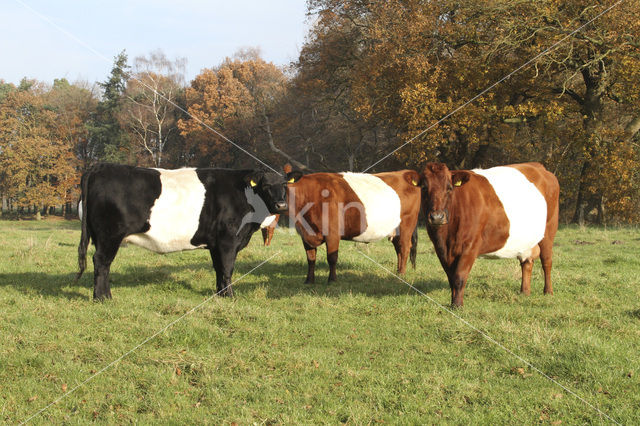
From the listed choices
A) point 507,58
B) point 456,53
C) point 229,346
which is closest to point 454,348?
point 229,346

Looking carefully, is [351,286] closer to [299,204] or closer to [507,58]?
[299,204]

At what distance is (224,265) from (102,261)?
1.70m

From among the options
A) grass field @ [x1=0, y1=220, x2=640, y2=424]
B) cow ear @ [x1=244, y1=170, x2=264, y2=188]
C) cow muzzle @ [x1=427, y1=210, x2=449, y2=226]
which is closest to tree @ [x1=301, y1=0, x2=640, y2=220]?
grass field @ [x1=0, y1=220, x2=640, y2=424]

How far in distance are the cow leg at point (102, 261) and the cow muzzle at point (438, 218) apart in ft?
14.1

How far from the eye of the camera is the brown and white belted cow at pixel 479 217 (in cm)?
671

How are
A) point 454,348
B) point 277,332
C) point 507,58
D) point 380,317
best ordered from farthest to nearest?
point 507,58
point 380,317
point 277,332
point 454,348

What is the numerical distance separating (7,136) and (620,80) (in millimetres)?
47007

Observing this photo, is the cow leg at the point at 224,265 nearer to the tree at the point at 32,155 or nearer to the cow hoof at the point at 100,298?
the cow hoof at the point at 100,298

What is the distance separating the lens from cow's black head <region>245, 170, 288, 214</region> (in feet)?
26.6

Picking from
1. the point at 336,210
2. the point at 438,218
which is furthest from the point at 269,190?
the point at 438,218

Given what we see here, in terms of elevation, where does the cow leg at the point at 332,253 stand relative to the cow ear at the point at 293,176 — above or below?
below

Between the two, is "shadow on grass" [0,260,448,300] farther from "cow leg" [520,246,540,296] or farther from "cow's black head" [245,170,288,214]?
"cow's black head" [245,170,288,214]

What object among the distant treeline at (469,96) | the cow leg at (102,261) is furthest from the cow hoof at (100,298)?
the distant treeline at (469,96)

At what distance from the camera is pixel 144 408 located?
4.12 metres
